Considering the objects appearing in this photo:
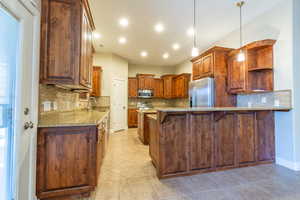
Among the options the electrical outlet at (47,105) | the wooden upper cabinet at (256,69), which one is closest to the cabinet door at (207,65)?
the wooden upper cabinet at (256,69)

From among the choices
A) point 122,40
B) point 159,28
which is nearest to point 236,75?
point 159,28

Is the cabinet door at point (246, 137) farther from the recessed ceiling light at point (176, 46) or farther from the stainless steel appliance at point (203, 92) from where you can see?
the recessed ceiling light at point (176, 46)

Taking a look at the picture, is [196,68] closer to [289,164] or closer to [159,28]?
[159,28]

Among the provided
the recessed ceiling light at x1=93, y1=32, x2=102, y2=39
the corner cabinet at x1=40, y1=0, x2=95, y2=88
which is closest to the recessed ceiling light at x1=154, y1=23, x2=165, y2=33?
the recessed ceiling light at x1=93, y1=32, x2=102, y2=39

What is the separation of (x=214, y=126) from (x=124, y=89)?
4619 millimetres

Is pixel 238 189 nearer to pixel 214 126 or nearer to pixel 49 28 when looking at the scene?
pixel 214 126

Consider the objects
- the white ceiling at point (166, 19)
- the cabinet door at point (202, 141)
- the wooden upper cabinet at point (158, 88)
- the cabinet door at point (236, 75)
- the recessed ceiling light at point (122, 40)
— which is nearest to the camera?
the cabinet door at point (202, 141)

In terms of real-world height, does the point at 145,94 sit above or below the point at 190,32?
below

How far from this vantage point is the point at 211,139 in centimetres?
251

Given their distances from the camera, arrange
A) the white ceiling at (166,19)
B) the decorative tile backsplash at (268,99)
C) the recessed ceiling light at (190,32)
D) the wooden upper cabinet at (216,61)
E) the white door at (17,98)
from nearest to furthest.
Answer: the white door at (17,98)
the decorative tile backsplash at (268,99)
the white ceiling at (166,19)
the wooden upper cabinet at (216,61)
the recessed ceiling light at (190,32)

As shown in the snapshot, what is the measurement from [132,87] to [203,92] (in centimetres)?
410

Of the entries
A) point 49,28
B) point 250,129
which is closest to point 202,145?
point 250,129

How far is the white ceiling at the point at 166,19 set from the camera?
291cm

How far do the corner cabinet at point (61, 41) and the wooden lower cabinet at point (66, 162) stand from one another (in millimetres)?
691
